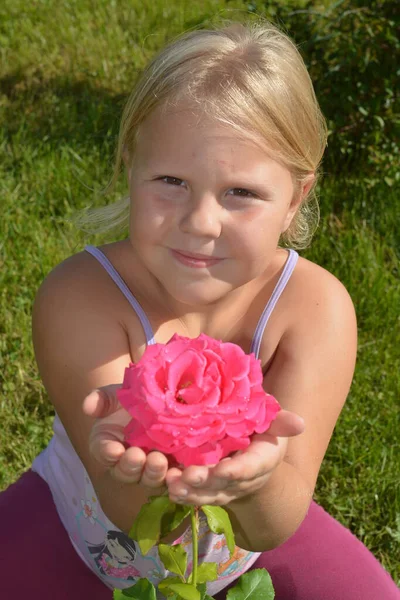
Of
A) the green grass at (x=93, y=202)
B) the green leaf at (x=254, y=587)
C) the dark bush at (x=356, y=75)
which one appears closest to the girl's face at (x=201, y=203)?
the green leaf at (x=254, y=587)

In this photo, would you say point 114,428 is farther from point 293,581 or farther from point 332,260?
point 332,260

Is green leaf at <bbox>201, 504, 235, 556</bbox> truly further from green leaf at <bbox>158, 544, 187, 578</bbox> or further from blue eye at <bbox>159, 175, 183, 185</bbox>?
blue eye at <bbox>159, 175, 183, 185</bbox>

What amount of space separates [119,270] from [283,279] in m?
0.44

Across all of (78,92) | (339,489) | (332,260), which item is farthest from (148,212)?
(78,92)

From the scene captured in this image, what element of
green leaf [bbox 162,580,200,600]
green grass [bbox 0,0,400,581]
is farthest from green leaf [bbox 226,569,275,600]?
green grass [bbox 0,0,400,581]

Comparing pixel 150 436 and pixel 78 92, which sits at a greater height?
pixel 150 436

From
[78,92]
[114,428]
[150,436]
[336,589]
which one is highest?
[150,436]

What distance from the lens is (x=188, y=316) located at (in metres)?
2.25

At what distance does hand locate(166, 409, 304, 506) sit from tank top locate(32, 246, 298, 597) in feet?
2.29

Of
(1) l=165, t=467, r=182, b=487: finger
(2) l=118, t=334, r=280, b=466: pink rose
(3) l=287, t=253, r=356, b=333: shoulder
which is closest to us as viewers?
(2) l=118, t=334, r=280, b=466: pink rose

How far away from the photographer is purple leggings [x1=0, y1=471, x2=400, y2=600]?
2.31 m

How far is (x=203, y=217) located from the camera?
179 centimetres

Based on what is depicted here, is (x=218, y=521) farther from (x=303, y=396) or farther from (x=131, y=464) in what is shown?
(x=303, y=396)

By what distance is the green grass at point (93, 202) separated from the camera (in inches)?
119
